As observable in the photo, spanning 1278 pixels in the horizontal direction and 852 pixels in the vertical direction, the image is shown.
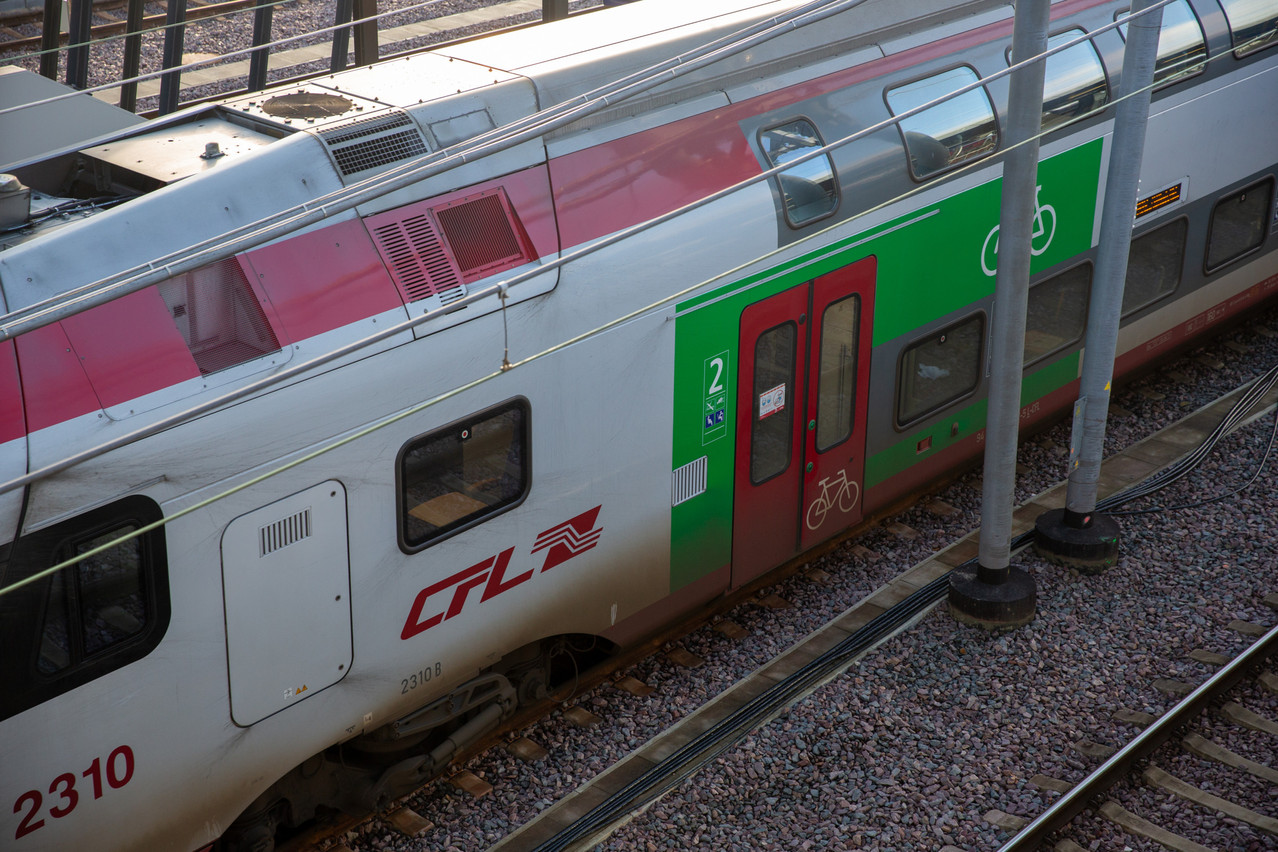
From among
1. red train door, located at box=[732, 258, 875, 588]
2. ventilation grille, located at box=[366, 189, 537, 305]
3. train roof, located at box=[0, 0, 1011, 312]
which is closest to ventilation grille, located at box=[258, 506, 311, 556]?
ventilation grille, located at box=[366, 189, 537, 305]

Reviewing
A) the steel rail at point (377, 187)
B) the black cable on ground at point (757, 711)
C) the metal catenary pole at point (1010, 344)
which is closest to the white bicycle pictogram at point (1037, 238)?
the metal catenary pole at point (1010, 344)

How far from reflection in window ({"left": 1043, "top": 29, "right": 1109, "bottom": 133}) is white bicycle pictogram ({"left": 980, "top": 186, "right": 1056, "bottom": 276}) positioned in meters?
0.56

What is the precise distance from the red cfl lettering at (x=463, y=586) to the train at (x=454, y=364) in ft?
0.06

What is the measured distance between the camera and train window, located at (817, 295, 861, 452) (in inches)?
327

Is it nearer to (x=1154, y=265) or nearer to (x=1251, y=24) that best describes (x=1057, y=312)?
(x=1154, y=265)

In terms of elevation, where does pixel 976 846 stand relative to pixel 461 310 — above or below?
below

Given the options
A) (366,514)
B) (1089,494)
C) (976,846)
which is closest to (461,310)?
(366,514)

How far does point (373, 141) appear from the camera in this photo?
21.3 ft

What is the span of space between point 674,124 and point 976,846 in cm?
422

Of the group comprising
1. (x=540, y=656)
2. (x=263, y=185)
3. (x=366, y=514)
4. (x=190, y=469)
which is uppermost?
(x=263, y=185)

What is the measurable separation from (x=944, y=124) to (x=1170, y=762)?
415 centimetres

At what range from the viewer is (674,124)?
7418 mm

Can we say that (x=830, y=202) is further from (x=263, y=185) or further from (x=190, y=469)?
(x=190, y=469)

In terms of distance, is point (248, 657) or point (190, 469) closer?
point (190, 469)
